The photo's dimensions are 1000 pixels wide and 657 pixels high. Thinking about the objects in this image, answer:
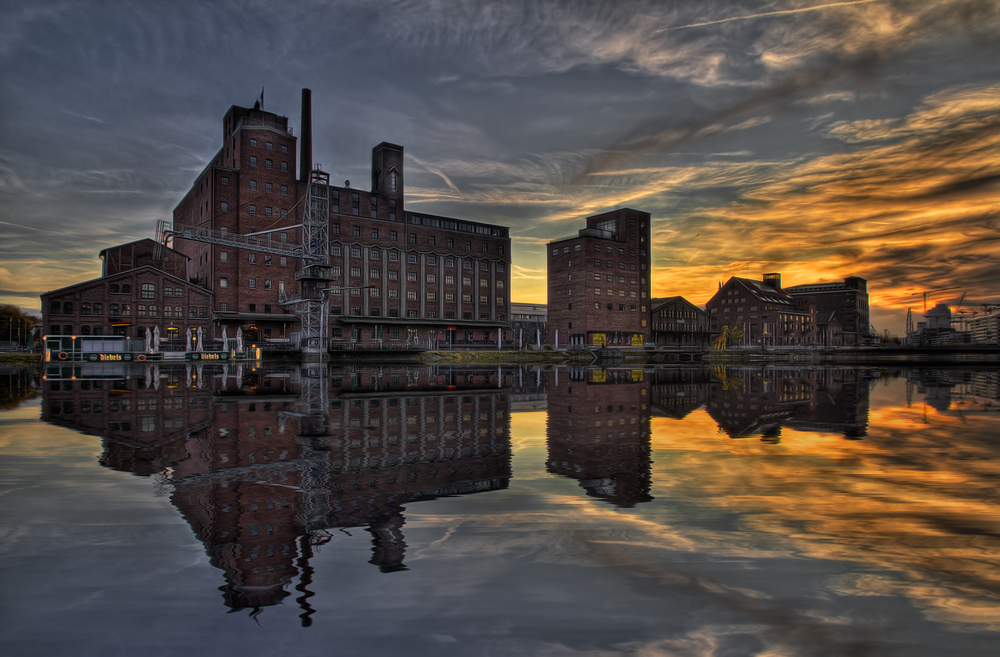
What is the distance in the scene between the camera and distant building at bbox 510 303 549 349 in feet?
362

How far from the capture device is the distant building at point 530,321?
362 feet

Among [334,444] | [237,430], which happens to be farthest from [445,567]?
[237,430]

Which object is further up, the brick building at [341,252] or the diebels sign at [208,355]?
the brick building at [341,252]

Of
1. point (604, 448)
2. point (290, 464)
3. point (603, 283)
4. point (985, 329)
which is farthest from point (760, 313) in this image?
point (290, 464)

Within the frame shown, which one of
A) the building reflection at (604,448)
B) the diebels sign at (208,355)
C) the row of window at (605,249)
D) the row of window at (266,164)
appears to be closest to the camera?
the building reflection at (604,448)

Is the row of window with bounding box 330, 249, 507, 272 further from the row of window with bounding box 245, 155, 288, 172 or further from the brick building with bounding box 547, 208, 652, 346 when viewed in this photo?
the brick building with bounding box 547, 208, 652, 346

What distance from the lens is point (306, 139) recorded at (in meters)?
71.0

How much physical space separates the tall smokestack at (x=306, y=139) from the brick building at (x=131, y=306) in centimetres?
2020

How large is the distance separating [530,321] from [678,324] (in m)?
35.1

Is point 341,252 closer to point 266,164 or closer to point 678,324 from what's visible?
point 266,164

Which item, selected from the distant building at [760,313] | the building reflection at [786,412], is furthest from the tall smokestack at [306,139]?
the distant building at [760,313]

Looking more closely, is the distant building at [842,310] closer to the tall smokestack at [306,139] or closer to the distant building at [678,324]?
the distant building at [678,324]

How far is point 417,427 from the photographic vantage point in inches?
382

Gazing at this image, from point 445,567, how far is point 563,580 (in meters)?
0.78
